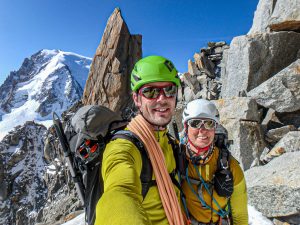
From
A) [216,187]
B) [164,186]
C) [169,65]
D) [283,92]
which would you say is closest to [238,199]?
[216,187]

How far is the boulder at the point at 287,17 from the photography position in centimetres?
1369

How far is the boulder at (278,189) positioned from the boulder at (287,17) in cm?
963

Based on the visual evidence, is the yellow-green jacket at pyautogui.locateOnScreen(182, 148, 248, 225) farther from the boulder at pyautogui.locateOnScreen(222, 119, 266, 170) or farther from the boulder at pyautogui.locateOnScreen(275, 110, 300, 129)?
the boulder at pyautogui.locateOnScreen(275, 110, 300, 129)

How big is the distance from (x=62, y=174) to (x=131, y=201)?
249 feet

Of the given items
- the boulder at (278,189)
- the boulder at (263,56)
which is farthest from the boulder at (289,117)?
the boulder at (278,189)

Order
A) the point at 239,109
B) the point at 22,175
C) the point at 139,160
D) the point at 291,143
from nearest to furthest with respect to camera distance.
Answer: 1. the point at 139,160
2. the point at 291,143
3. the point at 239,109
4. the point at 22,175

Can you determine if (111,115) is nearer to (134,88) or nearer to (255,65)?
(134,88)

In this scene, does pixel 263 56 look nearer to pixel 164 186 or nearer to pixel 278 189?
pixel 278 189

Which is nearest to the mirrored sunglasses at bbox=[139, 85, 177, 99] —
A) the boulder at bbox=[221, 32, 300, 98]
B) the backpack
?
the backpack

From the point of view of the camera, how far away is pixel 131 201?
194cm

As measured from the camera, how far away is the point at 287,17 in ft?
45.4

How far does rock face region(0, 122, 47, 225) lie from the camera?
378 feet

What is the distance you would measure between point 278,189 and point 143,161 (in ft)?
17.3

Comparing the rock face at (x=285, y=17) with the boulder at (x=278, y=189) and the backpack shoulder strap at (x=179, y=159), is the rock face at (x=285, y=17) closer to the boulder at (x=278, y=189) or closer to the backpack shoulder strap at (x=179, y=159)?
the boulder at (x=278, y=189)
